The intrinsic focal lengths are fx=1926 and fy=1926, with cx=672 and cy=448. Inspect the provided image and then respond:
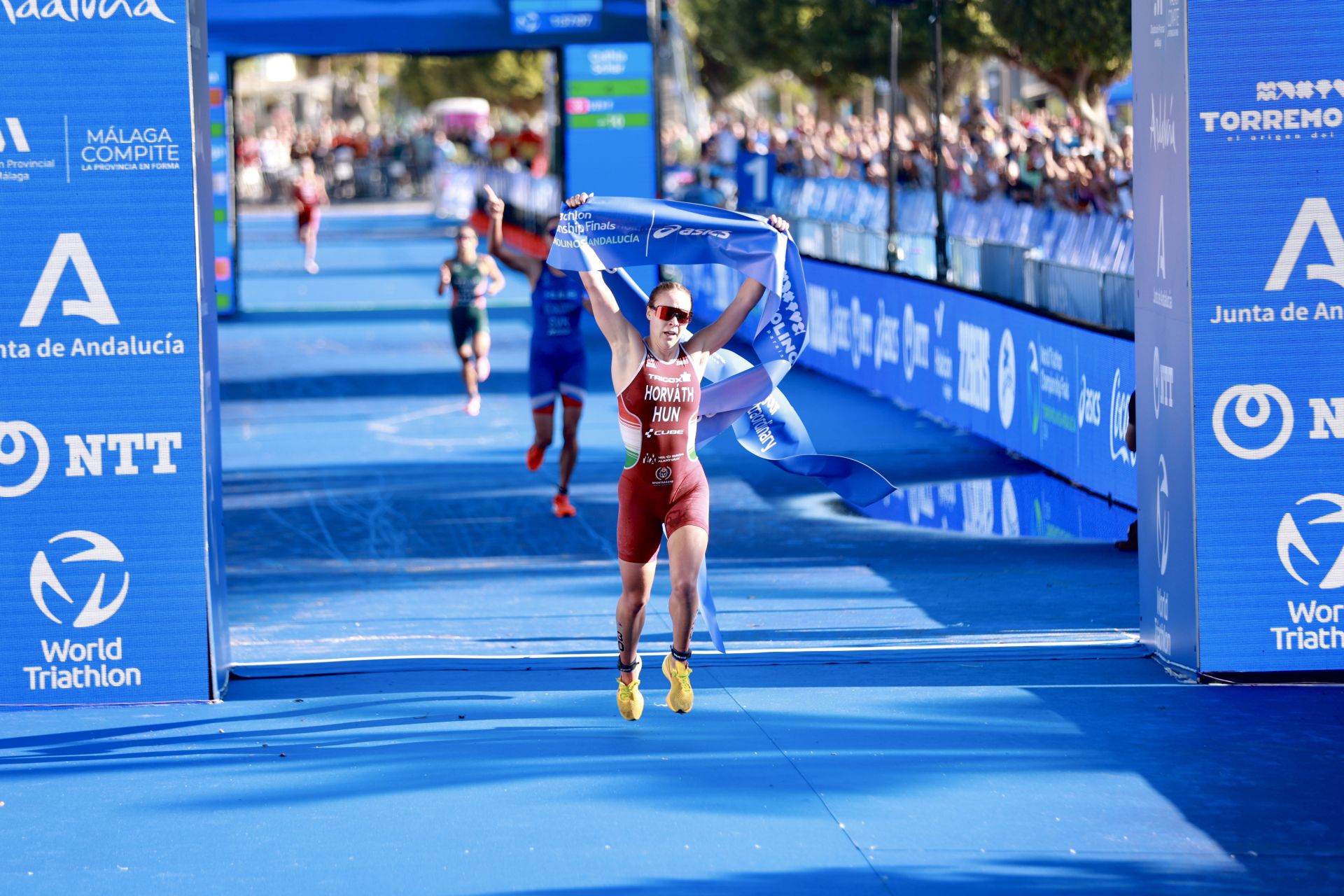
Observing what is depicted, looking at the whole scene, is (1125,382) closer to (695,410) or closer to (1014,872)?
(695,410)

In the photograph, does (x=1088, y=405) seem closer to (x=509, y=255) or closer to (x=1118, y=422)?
(x=1118, y=422)

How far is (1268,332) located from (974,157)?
54.2 ft

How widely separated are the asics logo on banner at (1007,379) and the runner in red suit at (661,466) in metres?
9.01

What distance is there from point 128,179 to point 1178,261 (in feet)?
15.7

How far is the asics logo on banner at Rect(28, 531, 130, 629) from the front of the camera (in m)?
8.71

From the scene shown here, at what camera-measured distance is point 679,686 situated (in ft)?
27.2

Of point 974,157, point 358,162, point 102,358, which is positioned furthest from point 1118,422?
point 358,162

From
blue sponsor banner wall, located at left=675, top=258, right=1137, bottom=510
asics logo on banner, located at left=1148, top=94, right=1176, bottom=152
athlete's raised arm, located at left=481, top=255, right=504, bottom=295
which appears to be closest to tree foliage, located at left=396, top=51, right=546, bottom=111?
blue sponsor banner wall, located at left=675, top=258, right=1137, bottom=510

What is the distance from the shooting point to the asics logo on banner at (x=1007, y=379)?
1700cm

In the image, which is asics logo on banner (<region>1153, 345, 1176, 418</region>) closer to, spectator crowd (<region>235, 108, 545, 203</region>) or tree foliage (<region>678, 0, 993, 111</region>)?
tree foliage (<region>678, 0, 993, 111</region>)

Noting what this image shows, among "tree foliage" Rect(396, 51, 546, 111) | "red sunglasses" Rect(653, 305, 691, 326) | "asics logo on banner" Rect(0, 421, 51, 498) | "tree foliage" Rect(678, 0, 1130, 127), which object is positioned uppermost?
"tree foliage" Rect(396, 51, 546, 111)

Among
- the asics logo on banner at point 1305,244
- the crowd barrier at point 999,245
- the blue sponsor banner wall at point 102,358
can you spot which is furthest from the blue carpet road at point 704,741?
the crowd barrier at point 999,245

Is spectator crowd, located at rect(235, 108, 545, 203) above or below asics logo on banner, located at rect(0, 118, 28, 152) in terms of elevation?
above

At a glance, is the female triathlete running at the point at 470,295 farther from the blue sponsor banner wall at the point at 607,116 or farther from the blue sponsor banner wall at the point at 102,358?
the blue sponsor banner wall at the point at 607,116
